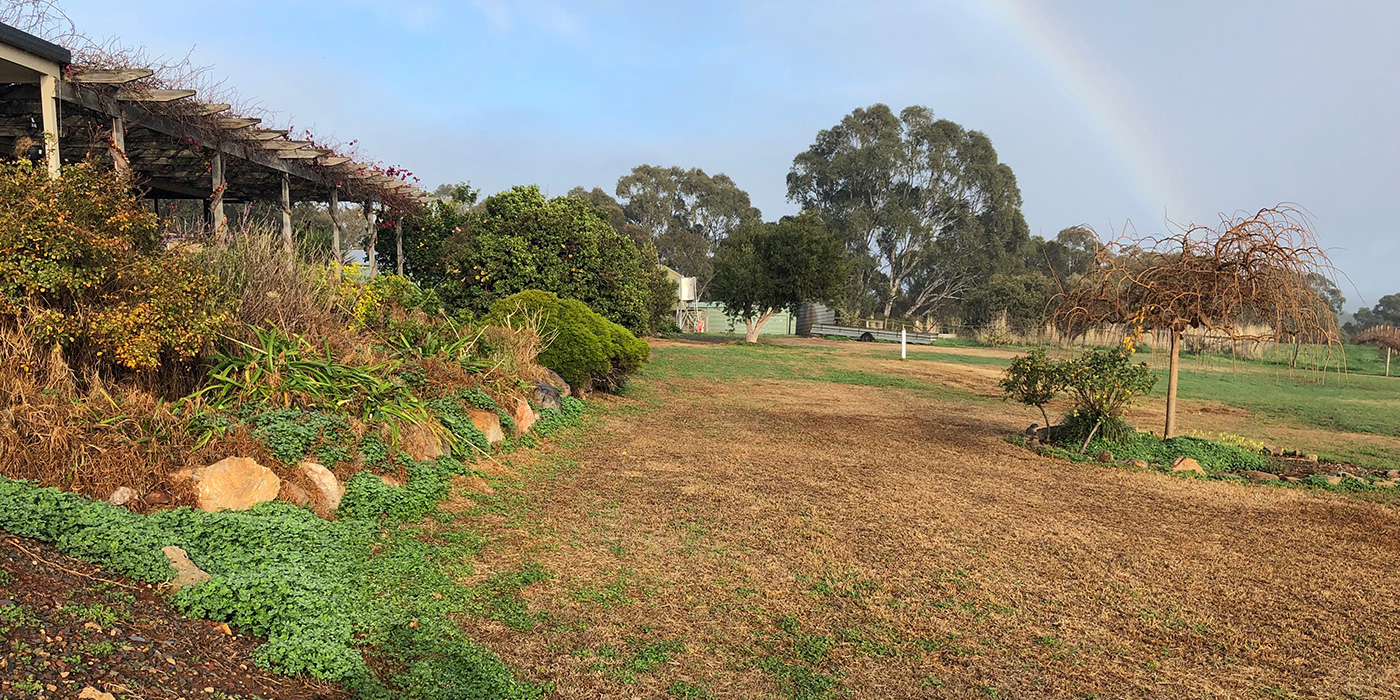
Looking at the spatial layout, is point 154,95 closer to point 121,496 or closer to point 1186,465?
point 121,496

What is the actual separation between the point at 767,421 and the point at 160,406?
7304 mm

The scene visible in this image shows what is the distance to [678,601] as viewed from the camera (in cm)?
438

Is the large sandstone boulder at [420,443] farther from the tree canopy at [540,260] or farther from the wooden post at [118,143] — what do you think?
the tree canopy at [540,260]

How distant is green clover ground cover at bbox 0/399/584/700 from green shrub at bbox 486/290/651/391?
19.9 ft

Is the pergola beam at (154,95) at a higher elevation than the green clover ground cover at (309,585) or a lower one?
higher

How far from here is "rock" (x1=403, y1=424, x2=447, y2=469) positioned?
6246 mm

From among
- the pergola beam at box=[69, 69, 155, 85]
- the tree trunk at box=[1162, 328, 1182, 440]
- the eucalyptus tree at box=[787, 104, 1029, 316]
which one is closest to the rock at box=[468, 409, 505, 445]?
the pergola beam at box=[69, 69, 155, 85]

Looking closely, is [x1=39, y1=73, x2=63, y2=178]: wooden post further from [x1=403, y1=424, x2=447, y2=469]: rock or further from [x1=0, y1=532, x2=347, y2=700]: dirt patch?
[x1=0, y1=532, x2=347, y2=700]: dirt patch

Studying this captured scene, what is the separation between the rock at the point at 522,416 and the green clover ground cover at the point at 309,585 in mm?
3454

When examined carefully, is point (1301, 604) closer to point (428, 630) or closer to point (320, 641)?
point (428, 630)

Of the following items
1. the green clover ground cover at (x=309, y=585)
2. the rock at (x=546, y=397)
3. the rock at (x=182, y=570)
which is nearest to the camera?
the green clover ground cover at (x=309, y=585)

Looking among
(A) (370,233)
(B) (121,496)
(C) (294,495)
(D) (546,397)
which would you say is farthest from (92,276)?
(A) (370,233)

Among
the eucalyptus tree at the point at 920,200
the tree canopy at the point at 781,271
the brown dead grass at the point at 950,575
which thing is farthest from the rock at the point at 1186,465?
the eucalyptus tree at the point at 920,200

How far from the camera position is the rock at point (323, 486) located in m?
5.08
